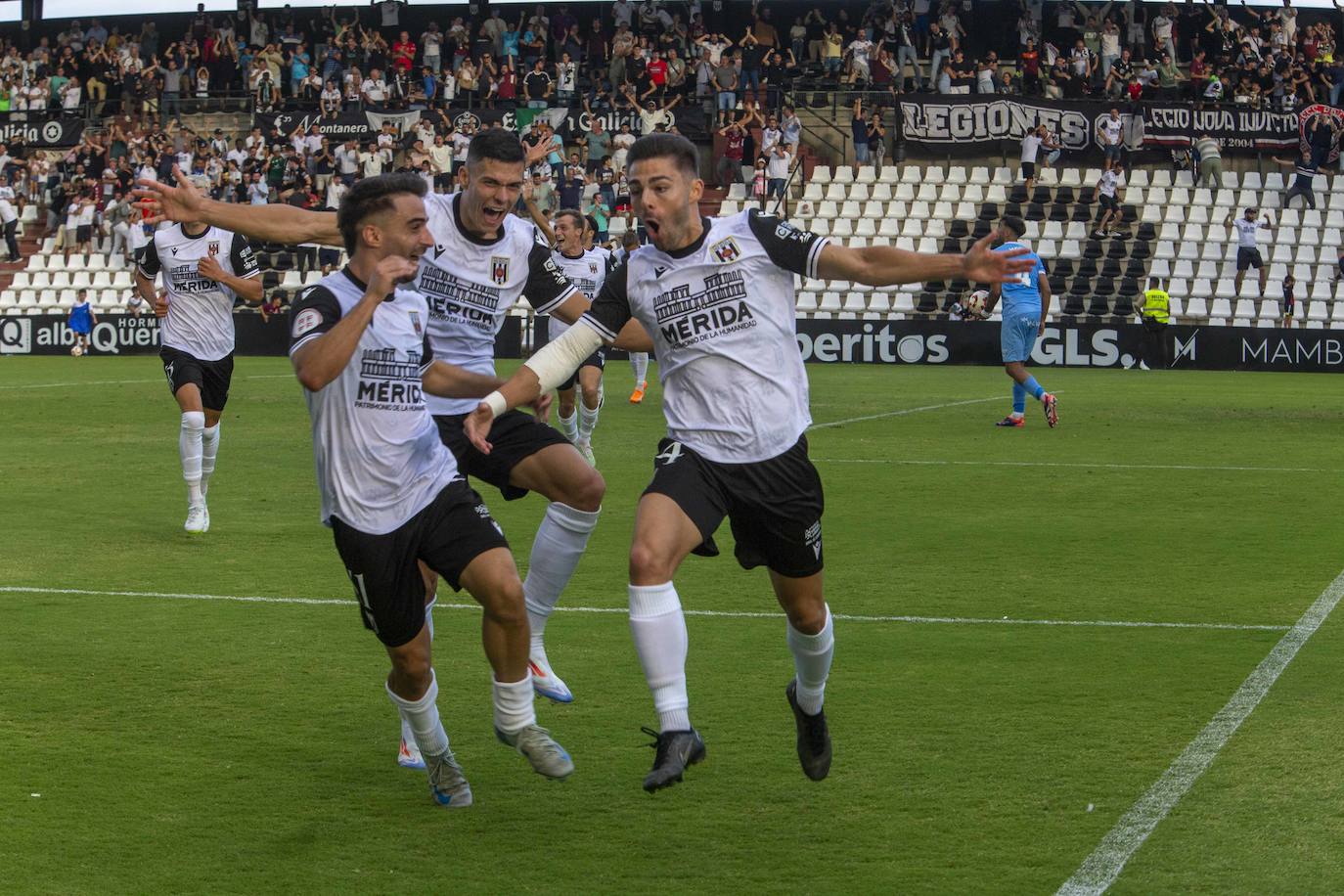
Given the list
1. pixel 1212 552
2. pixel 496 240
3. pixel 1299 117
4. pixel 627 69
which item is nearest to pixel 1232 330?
pixel 1299 117

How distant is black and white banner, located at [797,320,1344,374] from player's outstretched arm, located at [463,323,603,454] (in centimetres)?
2785

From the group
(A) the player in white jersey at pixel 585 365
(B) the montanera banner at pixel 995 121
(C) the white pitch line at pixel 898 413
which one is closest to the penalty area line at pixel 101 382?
(A) the player in white jersey at pixel 585 365

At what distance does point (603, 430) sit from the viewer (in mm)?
19359

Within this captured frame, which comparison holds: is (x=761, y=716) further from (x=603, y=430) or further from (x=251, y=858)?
(x=603, y=430)

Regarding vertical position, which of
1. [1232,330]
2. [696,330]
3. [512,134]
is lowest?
[1232,330]

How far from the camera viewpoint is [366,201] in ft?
18.3

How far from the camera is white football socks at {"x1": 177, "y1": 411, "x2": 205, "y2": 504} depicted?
12016 mm

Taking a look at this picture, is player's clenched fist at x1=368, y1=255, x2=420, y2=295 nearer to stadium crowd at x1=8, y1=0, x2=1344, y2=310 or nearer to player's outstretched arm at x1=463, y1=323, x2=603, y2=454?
player's outstretched arm at x1=463, y1=323, x2=603, y2=454

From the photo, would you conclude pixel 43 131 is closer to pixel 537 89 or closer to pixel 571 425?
pixel 537 89

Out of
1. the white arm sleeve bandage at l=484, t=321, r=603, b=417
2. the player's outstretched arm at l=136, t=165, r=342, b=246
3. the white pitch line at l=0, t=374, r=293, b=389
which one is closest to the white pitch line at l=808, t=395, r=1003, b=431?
the white pitch line at l=0, t=374, r=293, b=389

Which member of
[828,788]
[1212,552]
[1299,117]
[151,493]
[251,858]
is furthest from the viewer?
[1299,117]

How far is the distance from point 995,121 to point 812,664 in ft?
114

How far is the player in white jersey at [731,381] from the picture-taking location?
19.1 ft

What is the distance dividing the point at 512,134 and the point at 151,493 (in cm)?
780
